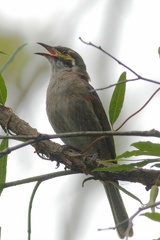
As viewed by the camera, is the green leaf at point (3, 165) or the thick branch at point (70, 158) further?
the green leaf at point (3, 165)

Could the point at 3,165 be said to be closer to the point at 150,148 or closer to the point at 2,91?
the point at 2,91

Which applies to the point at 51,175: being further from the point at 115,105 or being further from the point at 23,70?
the point at 23,70

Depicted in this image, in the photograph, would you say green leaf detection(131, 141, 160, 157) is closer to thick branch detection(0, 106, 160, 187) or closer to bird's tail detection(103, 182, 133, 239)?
thick branch detection(0, 106, 160, 187)

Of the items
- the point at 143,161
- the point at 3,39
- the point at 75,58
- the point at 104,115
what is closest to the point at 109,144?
the point at 104,115

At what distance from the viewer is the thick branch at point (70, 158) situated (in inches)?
146

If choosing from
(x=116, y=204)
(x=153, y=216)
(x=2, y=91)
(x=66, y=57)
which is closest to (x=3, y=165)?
(x=2, y=91)

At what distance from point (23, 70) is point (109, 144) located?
5.95 feet

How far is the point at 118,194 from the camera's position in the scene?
5.98 meters

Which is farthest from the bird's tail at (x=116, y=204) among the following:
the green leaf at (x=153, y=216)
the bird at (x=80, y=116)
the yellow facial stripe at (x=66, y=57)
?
the green leaf at (x=153, y=216)

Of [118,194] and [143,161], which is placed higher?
[118,194]

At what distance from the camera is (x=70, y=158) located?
13.0ft

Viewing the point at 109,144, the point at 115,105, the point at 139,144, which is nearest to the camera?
the point at 139,144

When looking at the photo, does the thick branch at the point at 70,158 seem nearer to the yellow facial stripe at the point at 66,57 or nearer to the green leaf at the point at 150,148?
the green leaf at the point at 150,148

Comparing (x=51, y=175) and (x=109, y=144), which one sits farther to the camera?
(x=109, y=144)
